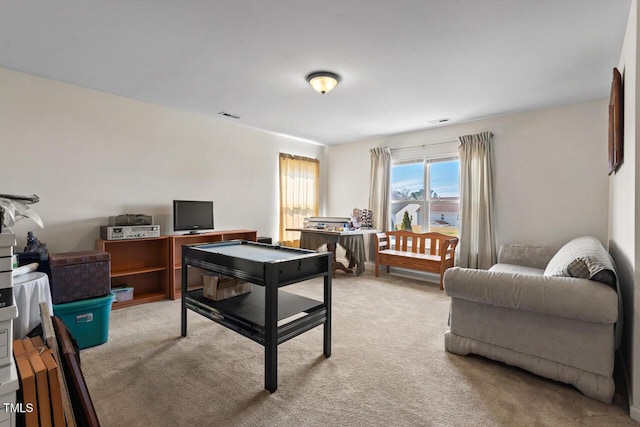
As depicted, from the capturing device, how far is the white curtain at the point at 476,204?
4.12 meters

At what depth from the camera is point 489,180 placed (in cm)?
414

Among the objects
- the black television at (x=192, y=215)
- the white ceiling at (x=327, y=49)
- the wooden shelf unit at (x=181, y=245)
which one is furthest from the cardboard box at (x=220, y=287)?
the white ceiling at (x=327, y=49)

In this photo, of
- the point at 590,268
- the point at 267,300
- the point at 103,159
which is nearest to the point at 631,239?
the point at 590,268

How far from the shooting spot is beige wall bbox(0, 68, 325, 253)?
2936 mm

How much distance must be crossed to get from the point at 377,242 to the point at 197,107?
10.8 ft

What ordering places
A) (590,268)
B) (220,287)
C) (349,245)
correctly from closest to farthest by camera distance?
(590,268)
(220,287)
(349,245)

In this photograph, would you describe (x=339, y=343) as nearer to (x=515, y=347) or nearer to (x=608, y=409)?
(x=515, y=347)

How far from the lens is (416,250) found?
4.79 m

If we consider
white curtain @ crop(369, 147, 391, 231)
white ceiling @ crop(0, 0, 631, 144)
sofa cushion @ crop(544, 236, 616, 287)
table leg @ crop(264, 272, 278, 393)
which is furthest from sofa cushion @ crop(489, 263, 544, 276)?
table leg @ crop(264, 272, 278, 393)

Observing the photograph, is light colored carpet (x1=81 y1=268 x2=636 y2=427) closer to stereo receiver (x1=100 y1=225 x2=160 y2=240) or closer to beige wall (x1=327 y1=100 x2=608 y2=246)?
stereo receiver (x1=100 y1=225 x2=160 y2=240)

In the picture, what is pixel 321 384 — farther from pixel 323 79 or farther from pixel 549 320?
pixel 323 79

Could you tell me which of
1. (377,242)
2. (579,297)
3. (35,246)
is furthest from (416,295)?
(35,246)

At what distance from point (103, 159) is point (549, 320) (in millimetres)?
4445

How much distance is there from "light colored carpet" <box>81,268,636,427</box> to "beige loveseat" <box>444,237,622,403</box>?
0.39 ft
